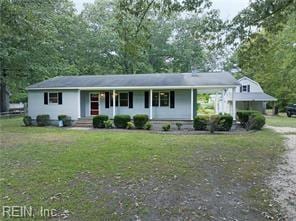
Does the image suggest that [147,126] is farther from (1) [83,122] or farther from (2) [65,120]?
(2) [65,120]

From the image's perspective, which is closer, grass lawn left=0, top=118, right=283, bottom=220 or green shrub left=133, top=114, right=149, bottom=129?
grass lawn left=0, top=118, right=283, bottom=220

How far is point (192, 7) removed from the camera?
9.20 m

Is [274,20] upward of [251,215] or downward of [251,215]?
upward

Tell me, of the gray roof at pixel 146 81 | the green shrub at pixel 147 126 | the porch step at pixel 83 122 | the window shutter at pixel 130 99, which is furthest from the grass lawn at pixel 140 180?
the window shutter at pixel 130 99

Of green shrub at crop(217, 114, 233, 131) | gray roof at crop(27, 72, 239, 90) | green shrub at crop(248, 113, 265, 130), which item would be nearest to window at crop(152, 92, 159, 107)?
gray roof at crop(27, 72, 239, 90)

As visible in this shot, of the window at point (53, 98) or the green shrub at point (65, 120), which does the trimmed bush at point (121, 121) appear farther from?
the window at point (53, 98)

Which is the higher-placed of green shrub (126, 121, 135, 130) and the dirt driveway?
green shrub (126, 121, 135, 130)

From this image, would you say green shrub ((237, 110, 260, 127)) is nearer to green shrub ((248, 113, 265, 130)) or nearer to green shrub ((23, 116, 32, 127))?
green shrub ((248, 113, 265, 130))

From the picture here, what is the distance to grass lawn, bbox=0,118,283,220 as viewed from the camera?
18.3ft

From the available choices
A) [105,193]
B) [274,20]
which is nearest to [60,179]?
[105,193]

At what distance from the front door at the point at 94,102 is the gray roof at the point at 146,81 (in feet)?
3.21

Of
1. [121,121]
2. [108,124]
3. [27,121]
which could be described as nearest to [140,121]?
[121,121]

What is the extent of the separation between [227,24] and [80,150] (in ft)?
21.7

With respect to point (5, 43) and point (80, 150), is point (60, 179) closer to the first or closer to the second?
point (80, 150)
